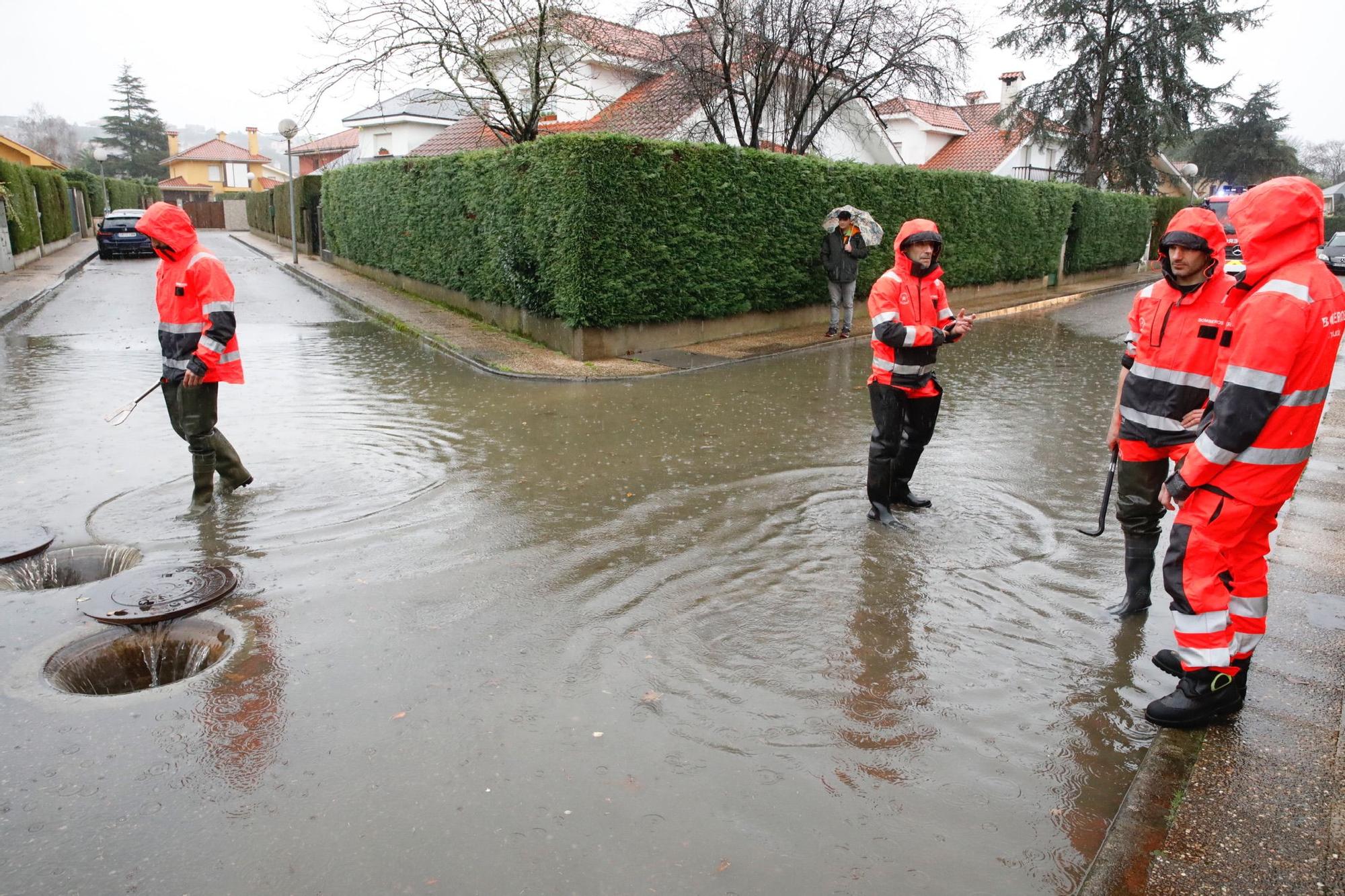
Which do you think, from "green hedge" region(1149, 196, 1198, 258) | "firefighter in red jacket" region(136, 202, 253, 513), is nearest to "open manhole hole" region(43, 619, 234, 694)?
"firefighter in red jacket" region(136, 202, 253, 513)

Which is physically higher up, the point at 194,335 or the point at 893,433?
the point at 194,335

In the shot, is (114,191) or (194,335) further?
(114,191)

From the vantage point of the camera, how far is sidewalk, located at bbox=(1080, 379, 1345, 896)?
8.65 feet

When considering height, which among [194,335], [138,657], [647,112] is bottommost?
[138,657]

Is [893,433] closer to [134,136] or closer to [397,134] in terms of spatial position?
[397,134]

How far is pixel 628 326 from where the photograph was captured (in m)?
12.8

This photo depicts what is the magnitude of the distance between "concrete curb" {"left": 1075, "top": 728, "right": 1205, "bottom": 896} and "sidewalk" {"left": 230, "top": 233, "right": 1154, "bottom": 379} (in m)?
8.49

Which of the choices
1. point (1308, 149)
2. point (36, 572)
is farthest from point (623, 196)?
point (1308, 149)

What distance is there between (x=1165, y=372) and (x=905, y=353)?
178 cm

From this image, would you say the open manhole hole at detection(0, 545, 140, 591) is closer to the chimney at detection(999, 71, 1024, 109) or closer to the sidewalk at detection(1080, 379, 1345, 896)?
the sidewalk at detection(1080, 379, 1345, 896)

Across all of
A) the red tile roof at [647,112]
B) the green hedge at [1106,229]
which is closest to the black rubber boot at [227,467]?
the red tile roof at [647,112]

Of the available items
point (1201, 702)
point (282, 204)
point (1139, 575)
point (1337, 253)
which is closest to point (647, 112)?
point (282, 204)

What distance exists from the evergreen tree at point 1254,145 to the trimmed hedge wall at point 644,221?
128ft

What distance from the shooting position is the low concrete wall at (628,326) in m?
12.6
